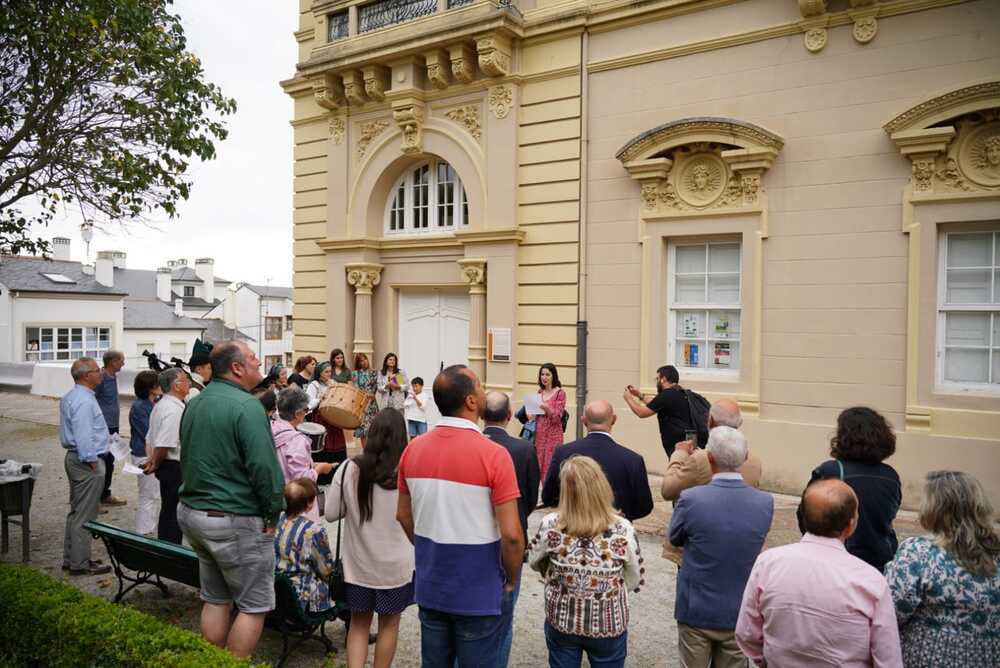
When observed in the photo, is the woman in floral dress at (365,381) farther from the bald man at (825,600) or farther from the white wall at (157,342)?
the white wall at (157,342)

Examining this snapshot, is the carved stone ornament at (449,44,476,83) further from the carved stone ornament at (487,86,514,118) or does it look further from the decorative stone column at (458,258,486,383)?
the decorative stone column at (458,258,486,383)

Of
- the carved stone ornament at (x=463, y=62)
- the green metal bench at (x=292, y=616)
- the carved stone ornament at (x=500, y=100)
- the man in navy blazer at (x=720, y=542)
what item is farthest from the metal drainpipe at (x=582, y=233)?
the man in navy blazer at (x=720, y=542)

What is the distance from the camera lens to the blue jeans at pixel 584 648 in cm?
380

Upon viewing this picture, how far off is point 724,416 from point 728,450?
47.7 inches

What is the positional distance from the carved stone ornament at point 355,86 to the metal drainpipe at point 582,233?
4.28 metres

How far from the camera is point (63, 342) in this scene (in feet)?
130

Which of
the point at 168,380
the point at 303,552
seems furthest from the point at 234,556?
the point at 168,380

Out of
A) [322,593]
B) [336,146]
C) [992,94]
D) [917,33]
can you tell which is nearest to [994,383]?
[992,94]

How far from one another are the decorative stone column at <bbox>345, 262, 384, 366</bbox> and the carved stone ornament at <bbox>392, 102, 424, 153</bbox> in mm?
2279

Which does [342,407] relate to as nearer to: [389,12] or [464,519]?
[464,519]

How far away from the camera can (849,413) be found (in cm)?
432

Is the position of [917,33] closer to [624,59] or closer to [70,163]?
[624,59]

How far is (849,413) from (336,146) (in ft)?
38.2

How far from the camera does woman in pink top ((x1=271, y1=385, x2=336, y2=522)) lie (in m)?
5.63
